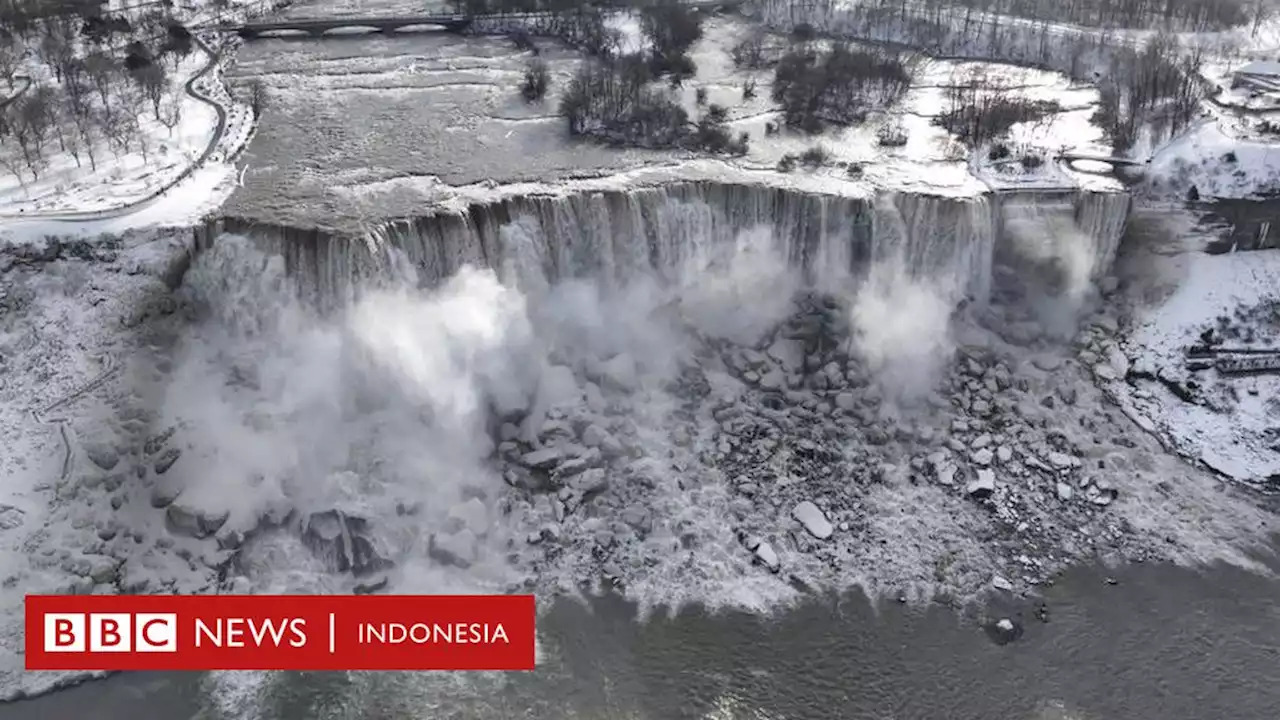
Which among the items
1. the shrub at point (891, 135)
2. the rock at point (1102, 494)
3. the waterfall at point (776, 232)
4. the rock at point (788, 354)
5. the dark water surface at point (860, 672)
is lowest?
the dark water surface at point (860, 672)

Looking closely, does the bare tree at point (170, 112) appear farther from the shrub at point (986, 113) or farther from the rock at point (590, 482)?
the shrub at point (986, 113)

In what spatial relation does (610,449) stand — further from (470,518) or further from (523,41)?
(523,41)

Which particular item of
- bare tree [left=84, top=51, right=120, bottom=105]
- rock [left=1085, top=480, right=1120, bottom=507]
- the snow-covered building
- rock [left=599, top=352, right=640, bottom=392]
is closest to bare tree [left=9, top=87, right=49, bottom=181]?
bare tree [left=84, top=51, right=120, bottom=105]

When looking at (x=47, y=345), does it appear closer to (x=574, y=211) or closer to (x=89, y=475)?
(x=89, y=475)

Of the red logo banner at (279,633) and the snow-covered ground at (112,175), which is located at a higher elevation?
the snow-covered ground at (112,175)

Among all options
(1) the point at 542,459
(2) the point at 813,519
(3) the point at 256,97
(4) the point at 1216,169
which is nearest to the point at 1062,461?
(2) the point at 813,519

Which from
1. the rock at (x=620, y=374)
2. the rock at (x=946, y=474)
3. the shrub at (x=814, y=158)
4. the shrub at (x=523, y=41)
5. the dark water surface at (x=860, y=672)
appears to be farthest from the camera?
the shrub at (x=523, y=41)

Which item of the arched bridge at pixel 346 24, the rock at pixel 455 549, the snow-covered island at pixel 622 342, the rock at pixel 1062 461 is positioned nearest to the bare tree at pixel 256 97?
the snow-covered island at pixel 622 342

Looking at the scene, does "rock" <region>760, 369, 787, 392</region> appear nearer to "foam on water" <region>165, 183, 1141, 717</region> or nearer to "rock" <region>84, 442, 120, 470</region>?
"foam on water" <region>165, 183, 1141, 717</region>
